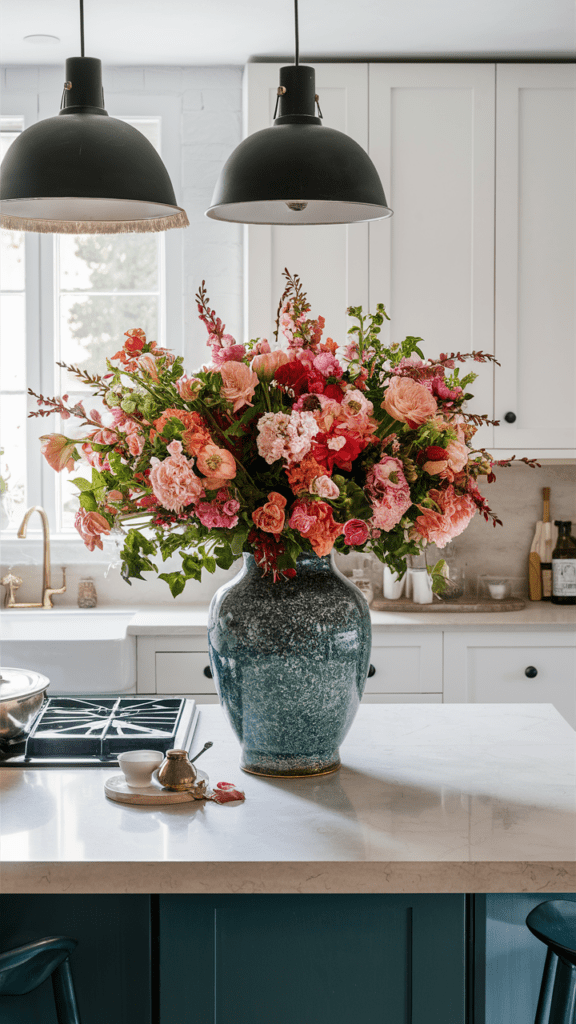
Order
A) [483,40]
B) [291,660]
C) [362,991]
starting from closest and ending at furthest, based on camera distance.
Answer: [362,991] < [291,660] < [483,40]

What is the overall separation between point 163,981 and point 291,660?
46cm

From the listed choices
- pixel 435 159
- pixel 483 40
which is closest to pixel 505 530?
pixel 435 159

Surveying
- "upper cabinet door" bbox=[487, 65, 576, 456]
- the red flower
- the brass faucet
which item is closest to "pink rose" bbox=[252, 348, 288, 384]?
the red flower

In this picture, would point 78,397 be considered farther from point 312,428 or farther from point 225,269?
point 312,428

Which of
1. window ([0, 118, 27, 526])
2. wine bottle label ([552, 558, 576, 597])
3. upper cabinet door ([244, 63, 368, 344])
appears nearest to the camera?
upper cabinet door ([244, 63, 368, 344])

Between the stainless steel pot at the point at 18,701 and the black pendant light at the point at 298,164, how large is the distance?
85 cm

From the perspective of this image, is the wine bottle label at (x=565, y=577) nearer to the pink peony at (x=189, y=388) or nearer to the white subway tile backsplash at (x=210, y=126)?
the white subway tile backsplash at (x=210, y=126)

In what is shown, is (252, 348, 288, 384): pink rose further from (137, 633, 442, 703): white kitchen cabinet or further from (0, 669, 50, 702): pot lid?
(137, 633, 442, 703): white kitchen cabinet

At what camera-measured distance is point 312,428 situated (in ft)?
4.30

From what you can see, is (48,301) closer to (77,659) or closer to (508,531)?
(77,659)

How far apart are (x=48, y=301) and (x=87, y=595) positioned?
1.11 meters

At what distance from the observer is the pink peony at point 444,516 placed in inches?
55.6

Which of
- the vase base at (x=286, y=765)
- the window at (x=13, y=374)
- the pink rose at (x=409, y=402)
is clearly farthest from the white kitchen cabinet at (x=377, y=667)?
the pink rose at (x=409, y=402)

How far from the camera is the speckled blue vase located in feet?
4.67
